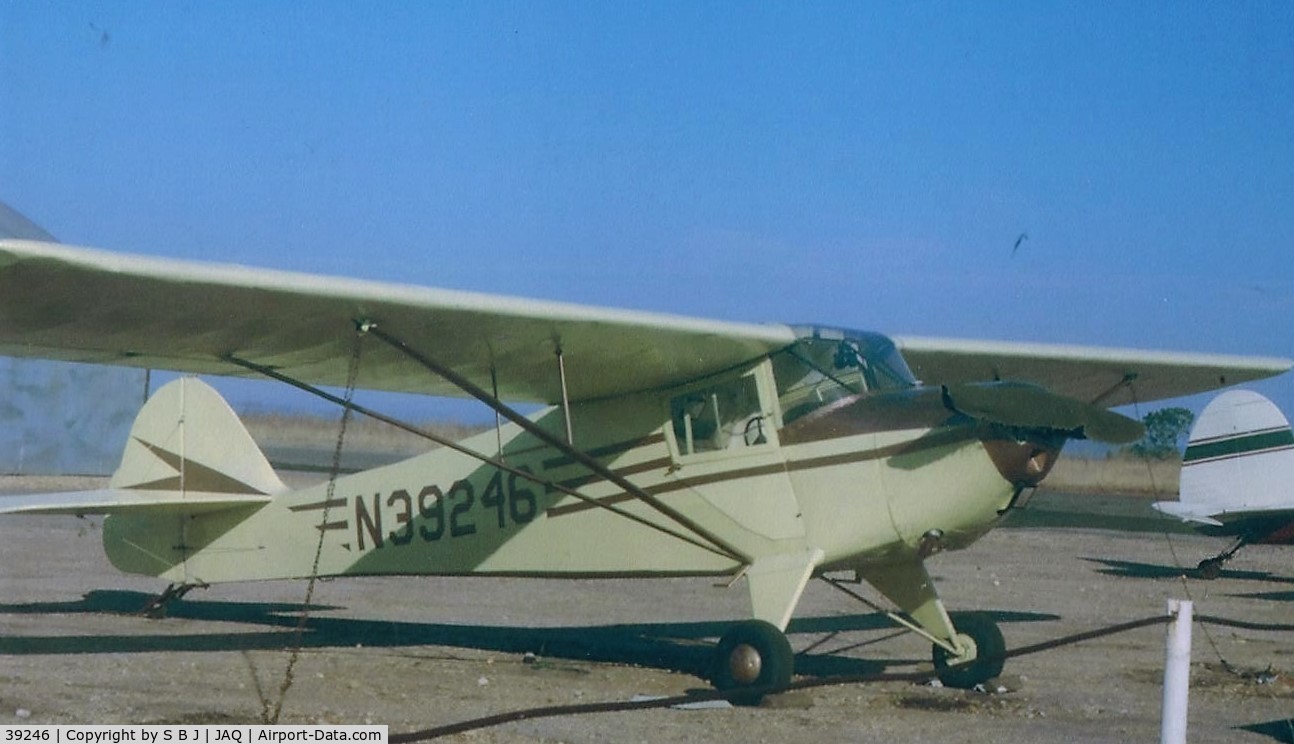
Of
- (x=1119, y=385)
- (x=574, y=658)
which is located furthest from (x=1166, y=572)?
(x=574, y=658)

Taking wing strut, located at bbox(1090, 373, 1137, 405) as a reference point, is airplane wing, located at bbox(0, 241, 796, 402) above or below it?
above

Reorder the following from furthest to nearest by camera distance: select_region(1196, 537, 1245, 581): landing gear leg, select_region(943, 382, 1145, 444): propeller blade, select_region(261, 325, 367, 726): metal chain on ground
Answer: select_region(1196, 537, 1245, 581): landing gear leg
select_region(943, 382, 1145, 444): propeller blade
select_region(261, 325, 367, 726): metal chain on ground

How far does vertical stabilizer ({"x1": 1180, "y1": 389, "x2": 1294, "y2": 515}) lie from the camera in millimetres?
17500

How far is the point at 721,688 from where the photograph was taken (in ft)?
26.5

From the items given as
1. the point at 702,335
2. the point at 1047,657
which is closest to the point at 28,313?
the point at 702,335

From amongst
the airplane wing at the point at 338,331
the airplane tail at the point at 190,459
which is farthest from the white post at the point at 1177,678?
the airplane tail at the point at 190,459

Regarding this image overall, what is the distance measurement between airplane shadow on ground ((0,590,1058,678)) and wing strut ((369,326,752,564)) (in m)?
0.88

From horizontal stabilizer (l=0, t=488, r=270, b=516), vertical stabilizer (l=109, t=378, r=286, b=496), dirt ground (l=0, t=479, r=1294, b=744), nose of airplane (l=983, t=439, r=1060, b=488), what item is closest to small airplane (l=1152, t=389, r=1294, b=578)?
dirt ground (l=0, t=479, r=1294, b=744)

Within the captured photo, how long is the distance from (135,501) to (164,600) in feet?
3.07

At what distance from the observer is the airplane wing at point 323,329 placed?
686 cm

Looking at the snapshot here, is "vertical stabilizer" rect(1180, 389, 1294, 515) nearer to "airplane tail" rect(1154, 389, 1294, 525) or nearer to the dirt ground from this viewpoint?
"airplane tail" rect(1154, 389, 1294, 525)

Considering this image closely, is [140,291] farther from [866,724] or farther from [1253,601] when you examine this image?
[1253,601]

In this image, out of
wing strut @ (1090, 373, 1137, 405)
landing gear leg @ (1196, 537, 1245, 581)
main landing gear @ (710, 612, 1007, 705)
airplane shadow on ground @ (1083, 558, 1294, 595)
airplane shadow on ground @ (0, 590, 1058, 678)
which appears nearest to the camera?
main landing gear @ (710, 612, 1007, 705)

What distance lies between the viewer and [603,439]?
961 cm
